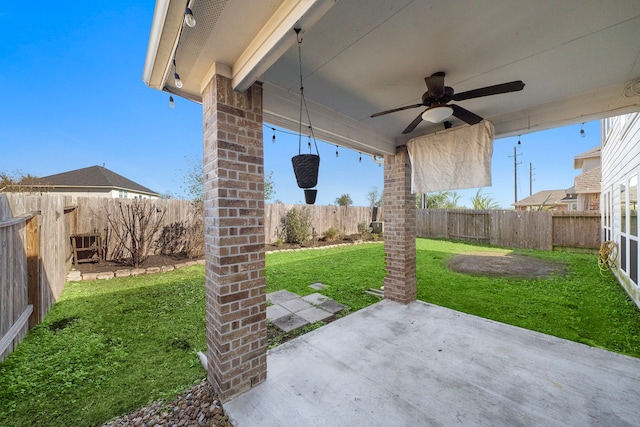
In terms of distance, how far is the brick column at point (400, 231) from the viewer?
380 cm

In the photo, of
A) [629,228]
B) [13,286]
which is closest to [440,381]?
[13,286]

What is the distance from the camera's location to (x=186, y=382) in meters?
2.16

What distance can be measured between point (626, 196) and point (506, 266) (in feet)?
9.07

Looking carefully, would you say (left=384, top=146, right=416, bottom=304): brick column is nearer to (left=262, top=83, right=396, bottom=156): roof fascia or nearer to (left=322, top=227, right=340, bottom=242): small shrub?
(left=262, top=83, right=396, bottom=156): roof fascia

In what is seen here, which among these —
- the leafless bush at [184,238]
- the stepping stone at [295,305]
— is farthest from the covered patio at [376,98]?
the leafless bush at [184,238]

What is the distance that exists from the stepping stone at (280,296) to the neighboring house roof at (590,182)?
14270mm

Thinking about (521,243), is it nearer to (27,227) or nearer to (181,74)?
(181,74)

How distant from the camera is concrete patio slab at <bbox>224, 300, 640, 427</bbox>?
1.76 meters

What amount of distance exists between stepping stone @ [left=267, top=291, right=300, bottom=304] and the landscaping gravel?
217cm

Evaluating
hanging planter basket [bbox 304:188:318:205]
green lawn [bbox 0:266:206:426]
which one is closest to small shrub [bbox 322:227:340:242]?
green lawn [bbox 0:266:206:426]

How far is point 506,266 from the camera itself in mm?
6605

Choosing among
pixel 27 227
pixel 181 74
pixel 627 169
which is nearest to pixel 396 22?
pixel 181 74

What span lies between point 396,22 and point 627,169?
5940mm

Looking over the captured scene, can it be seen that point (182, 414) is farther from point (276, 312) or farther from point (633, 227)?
point (633, 227)
